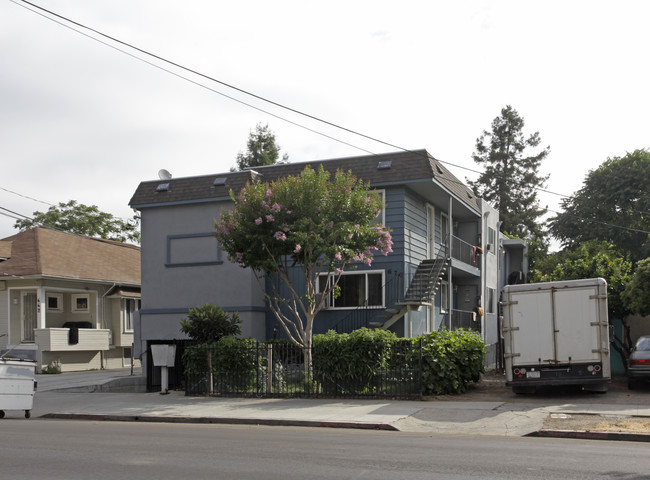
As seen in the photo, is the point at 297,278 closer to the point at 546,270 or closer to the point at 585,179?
the point at 546,270

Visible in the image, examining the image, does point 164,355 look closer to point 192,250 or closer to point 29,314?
point 192,250

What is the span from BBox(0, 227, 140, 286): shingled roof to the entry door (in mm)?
1656

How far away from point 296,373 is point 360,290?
6.01m

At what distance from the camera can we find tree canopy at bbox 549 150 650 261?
4047cm

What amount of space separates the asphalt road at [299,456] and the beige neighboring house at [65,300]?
60.8 feet

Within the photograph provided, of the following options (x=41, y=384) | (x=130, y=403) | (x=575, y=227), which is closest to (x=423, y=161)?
(x=130, y=403)

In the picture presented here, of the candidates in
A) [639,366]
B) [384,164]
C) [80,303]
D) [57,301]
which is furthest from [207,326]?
[80,303]

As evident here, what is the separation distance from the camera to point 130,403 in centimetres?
1747

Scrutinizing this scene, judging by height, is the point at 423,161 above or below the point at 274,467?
above

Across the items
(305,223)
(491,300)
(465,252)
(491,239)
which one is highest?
(491,239)

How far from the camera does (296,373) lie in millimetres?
17984

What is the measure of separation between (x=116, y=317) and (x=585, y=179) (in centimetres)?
2771

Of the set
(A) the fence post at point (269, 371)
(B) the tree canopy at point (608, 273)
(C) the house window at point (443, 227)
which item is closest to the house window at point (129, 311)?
(C) the house window at point (443, 227)

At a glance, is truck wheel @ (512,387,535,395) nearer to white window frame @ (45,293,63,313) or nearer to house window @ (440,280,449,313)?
house window @ (440,280,449,313)
